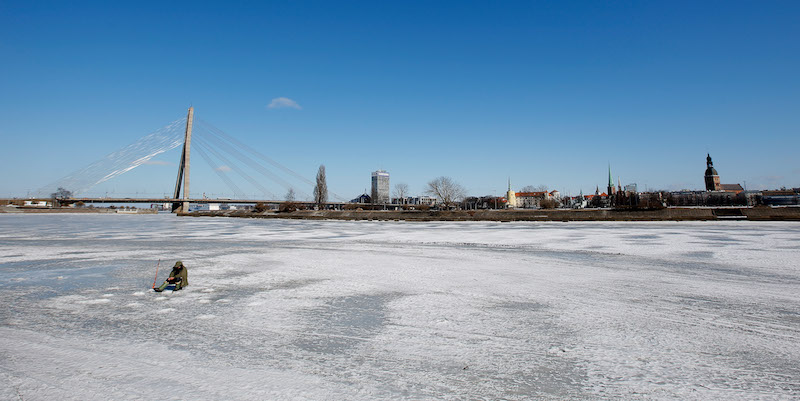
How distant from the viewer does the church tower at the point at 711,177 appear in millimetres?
125463

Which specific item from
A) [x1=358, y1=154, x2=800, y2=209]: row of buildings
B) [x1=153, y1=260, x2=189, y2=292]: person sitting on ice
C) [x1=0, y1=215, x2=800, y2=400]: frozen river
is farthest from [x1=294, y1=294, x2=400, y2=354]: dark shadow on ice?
[x1=358, y1=154, x2=800, y2=209]: row of buildings

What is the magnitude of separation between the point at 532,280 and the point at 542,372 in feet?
13.6

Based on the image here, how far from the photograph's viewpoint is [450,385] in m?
2.97

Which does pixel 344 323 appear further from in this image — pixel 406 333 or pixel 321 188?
pixel 321 188

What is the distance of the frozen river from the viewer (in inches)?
117

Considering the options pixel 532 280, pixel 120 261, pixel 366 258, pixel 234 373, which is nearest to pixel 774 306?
pixel 532 280

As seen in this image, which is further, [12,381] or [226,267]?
[226,267]

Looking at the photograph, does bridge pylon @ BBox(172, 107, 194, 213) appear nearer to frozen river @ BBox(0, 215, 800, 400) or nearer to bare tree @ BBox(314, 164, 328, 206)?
bare tree @ BBox(314, 164, 328, 206)

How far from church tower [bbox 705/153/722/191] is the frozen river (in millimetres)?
146617

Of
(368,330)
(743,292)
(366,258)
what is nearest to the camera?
(368,330)

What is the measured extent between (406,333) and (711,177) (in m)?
156

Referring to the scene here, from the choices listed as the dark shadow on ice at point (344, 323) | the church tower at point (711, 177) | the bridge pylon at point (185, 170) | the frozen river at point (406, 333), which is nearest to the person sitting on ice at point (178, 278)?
the frozen river at point (406, 333)

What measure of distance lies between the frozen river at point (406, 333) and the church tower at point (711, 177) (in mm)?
146617

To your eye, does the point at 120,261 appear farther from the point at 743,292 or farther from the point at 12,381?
the point at 743,292
